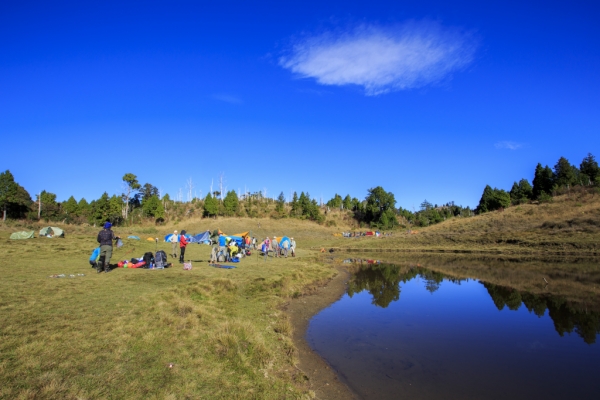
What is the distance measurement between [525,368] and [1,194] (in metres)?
87.6

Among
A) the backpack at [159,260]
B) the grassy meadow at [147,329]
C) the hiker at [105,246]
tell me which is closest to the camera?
the grassy meadow at [147,329]

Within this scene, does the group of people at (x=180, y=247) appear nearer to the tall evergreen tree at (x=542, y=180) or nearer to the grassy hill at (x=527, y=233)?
the grassy hill at (x=527, y=233)

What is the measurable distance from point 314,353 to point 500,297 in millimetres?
14029

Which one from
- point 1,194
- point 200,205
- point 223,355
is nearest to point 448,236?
point 223,355

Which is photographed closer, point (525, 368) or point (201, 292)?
point (525, 368)

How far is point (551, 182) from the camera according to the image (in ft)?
253

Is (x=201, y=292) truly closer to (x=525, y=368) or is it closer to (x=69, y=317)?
(x=69, y=317)

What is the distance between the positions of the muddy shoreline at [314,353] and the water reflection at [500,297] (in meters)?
2.48

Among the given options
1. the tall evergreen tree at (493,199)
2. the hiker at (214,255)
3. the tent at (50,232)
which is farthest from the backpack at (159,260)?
the tall evergreen tree at (493,199)

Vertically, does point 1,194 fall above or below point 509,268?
above

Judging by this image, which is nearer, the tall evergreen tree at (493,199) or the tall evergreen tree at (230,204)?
the tall evergreen tree at (493,199)

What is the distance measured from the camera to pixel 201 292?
1377 centimetres

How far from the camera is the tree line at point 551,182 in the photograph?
242ft

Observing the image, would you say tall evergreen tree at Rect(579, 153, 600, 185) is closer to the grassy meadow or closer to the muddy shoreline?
the grassy meadow
